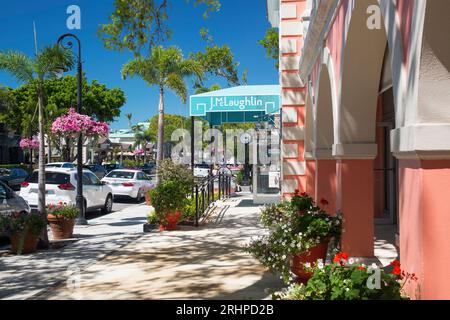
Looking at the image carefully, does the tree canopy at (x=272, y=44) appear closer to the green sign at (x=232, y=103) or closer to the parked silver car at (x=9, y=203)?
the green sign at (x=232, y=103)

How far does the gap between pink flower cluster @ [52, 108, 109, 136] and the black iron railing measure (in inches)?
128

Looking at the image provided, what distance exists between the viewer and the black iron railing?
14367 millimetres

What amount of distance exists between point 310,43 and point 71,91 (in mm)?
40319

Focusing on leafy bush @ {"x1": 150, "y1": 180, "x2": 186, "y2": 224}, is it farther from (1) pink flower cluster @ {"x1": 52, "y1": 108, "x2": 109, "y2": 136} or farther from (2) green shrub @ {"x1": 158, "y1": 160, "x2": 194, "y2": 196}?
(1) pink flower cluster @ {"x1": 52, "y1": 108, "x2": 109, "y2": 136}

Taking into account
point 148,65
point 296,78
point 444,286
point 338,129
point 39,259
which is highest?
point 148,65

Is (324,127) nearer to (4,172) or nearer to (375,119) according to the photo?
(375,119)

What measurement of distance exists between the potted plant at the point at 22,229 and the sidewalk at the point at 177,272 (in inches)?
65.0

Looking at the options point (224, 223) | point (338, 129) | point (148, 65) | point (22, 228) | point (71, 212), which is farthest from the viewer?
point (148, 65)

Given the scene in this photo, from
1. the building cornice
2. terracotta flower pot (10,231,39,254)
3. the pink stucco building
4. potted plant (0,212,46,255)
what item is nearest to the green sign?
the pink stucco building

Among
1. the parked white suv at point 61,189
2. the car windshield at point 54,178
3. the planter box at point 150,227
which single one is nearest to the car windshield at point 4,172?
the parked white suv at point 61,189
